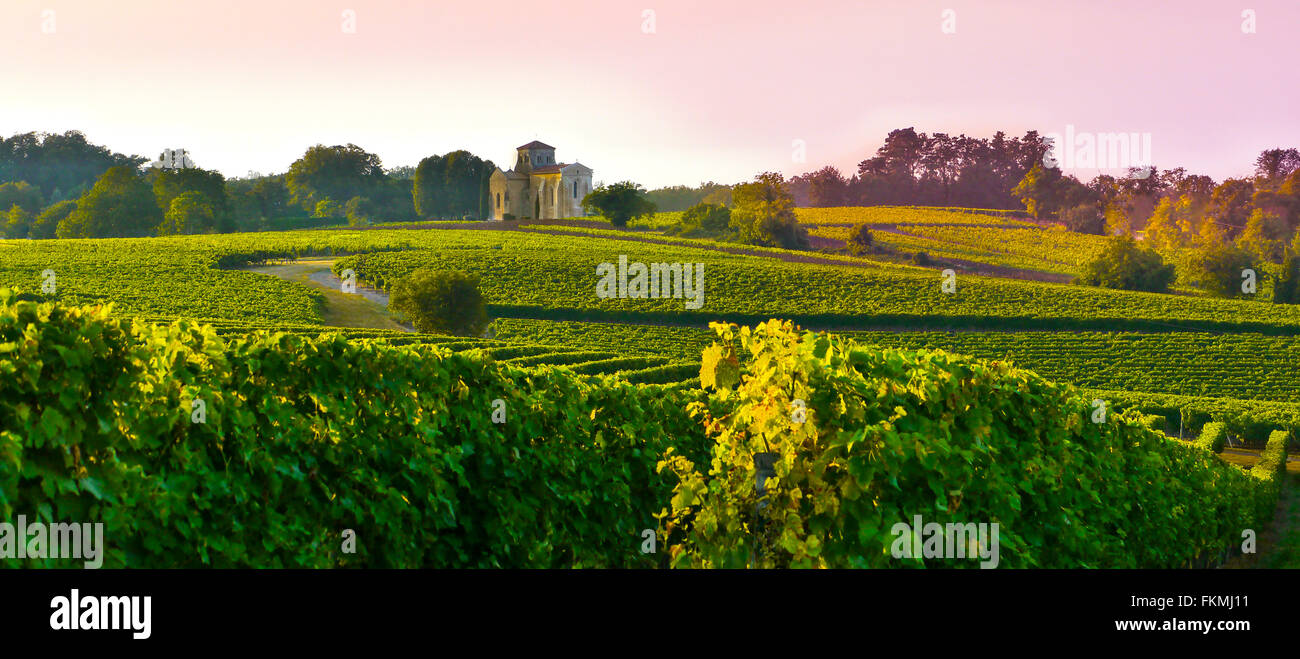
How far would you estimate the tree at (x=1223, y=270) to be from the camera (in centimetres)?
8788

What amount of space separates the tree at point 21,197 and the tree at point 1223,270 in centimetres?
12402

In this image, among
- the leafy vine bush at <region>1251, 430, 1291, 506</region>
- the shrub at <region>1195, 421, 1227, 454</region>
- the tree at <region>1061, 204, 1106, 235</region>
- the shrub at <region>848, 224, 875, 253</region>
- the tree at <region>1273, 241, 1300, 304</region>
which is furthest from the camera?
the tree at <region>1061, 204, 1106, 235</region>

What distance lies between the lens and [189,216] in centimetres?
10781

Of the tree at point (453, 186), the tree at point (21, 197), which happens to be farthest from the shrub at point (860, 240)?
the tree at point (21, 197)

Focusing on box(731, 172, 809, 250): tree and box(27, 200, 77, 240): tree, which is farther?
box(27, 200, 77, 240): tree

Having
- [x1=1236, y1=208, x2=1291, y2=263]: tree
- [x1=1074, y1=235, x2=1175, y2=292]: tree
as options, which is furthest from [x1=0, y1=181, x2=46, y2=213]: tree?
[x1=1236, y1=208, x2=1291, y2=263]: tree

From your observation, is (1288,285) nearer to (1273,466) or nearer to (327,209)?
(1273,466)

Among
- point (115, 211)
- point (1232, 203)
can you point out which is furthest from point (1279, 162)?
point (115, 211)

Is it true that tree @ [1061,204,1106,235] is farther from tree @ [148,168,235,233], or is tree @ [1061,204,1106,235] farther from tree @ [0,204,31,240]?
tree @ [0,204,31,240]

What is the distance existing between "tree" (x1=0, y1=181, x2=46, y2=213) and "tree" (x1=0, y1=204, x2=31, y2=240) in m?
7.31

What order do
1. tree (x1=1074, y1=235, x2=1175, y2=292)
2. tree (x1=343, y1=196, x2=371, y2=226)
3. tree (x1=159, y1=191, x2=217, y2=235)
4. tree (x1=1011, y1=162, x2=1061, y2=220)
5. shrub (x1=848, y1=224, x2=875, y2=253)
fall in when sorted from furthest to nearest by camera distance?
1. tree (x1=1011, y1=162, x2=1061, y2=220)
2. tree (x1=343, y1=196, x2=371, y2=226)
3. tree (x1=159, y1=191, x2=217, y2=235)
4. shrub (x1=848, y1=224, x2=875, y2=253)
5. tree (x1=1074, y1=235, x2=1175, y2=292)

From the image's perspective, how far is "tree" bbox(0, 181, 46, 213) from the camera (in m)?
123

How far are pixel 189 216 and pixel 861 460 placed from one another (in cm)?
11283
